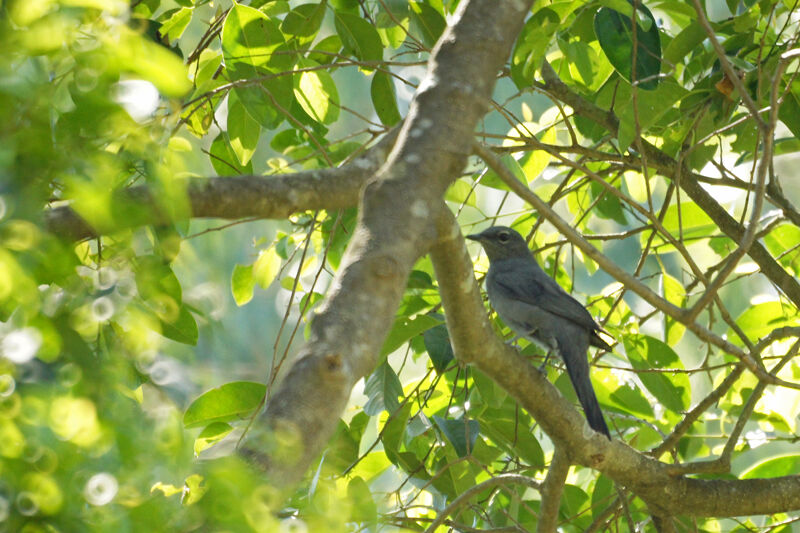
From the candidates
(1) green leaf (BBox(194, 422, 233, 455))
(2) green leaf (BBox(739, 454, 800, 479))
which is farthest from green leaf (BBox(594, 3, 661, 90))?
(1) green leaf (BBox(194, 422, 233, 455))

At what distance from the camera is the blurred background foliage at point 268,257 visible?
0.87 meters

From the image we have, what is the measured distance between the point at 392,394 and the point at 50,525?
9.65 ft

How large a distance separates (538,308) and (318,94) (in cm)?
189

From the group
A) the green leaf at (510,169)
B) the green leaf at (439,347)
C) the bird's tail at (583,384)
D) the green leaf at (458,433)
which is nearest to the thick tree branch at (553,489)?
the bird's tail at (583,384)

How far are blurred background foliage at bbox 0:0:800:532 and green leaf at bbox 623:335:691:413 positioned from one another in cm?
1

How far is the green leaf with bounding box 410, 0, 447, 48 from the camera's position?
3.56 m

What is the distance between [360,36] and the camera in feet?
11.7

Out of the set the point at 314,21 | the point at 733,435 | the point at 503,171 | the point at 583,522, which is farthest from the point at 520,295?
the point at 503,171

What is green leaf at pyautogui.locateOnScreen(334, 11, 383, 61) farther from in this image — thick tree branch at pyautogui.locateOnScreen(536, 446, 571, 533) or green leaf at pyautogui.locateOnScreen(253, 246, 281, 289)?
thick tree branch at pyautogui.locateOnScreen(536, 446, 571, 533)

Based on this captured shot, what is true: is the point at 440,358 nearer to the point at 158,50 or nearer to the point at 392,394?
the point at 392,394

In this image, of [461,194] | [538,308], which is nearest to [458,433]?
[461,194]

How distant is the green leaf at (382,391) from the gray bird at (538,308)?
0.92 m

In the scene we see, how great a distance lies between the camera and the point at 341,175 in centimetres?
227

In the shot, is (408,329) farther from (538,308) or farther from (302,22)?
(538,308)
